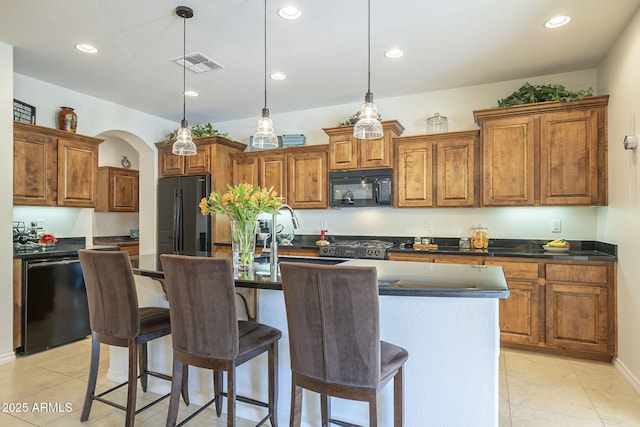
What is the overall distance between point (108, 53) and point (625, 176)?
14.8 feet

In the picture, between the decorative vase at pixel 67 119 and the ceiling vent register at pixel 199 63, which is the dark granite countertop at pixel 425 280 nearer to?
the ceiling vent register at pixel 199 63

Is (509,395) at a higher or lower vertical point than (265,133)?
lower

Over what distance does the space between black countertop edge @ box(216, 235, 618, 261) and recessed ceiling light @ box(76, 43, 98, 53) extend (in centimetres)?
260

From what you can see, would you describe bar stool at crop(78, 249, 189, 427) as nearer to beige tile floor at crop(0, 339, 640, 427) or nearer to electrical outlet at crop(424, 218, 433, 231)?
beige tile floor at crop(0, 339, 640, 427)

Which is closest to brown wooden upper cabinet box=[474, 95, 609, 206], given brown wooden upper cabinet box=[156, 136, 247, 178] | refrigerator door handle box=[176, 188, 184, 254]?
brown wooden upper cabinet box=[156, 136, 247, 178]

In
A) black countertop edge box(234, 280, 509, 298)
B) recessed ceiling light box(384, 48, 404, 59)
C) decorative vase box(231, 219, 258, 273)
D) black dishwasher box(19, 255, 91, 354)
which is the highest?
recessed ceiling light box(384, 48, 404, 59)

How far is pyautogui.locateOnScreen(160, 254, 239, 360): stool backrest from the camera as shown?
5.53ft

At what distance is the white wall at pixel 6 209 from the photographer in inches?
126

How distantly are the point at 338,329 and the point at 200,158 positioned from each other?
13.7 ft

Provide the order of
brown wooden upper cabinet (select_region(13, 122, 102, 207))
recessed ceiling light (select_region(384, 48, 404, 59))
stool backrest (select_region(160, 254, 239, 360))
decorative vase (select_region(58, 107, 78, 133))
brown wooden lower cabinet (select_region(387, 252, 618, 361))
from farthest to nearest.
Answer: decorative vase (select_region(58, 107, 78, 133)), brown wooden upper cabinet (select_region(13, 122, 102, 207)), recessed ceiling light (select_region(384, 48, 404, 59)), brown wooden lower cabinet (select_region(387, 252, 618, 361)), stool backrest (select_region(160, 254, 239, 360))

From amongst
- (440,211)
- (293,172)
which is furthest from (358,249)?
(293,172)

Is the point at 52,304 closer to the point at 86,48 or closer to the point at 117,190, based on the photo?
the point at 86,48

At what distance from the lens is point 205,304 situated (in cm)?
172

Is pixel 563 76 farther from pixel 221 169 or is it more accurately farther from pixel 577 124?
pixel 221 169
